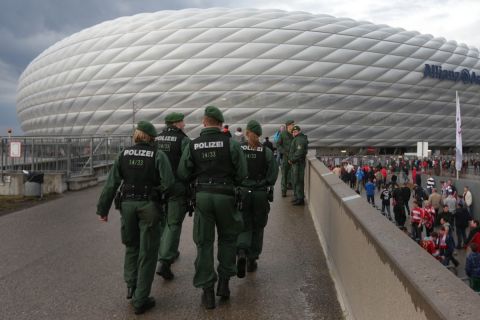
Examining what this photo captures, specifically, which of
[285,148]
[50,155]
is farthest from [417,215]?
[50,155]

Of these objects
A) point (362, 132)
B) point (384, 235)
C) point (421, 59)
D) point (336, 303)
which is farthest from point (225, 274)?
point (421, 59)

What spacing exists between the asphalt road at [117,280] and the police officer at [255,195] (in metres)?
0.27

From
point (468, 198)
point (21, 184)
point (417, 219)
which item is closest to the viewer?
point (417, 219)

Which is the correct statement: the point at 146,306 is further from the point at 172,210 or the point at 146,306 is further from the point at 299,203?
the point at 299,203

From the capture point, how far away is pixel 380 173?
2117 cm

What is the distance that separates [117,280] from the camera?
13.0 feet

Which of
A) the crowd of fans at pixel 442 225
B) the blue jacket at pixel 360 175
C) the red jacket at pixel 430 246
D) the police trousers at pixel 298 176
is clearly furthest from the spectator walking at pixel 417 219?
the blue jacket at pixel 360 175

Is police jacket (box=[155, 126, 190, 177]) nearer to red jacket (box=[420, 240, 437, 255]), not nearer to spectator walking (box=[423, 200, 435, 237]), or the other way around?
red jacket (box=[420, 240, 437, 255])

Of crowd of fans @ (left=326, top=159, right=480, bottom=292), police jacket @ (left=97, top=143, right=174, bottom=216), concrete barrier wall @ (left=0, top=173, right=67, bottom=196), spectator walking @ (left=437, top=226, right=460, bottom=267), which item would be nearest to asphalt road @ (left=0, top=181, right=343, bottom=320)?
police jacket @ (left=97, top=143, right=174, bottom=216)

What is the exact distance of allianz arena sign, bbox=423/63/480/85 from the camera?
37594 mm

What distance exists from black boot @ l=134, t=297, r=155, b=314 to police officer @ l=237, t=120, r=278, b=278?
1.02 m

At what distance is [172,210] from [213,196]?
897 millimetres

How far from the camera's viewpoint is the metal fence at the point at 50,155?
11.2 meters

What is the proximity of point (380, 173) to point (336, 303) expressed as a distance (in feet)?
61.9
